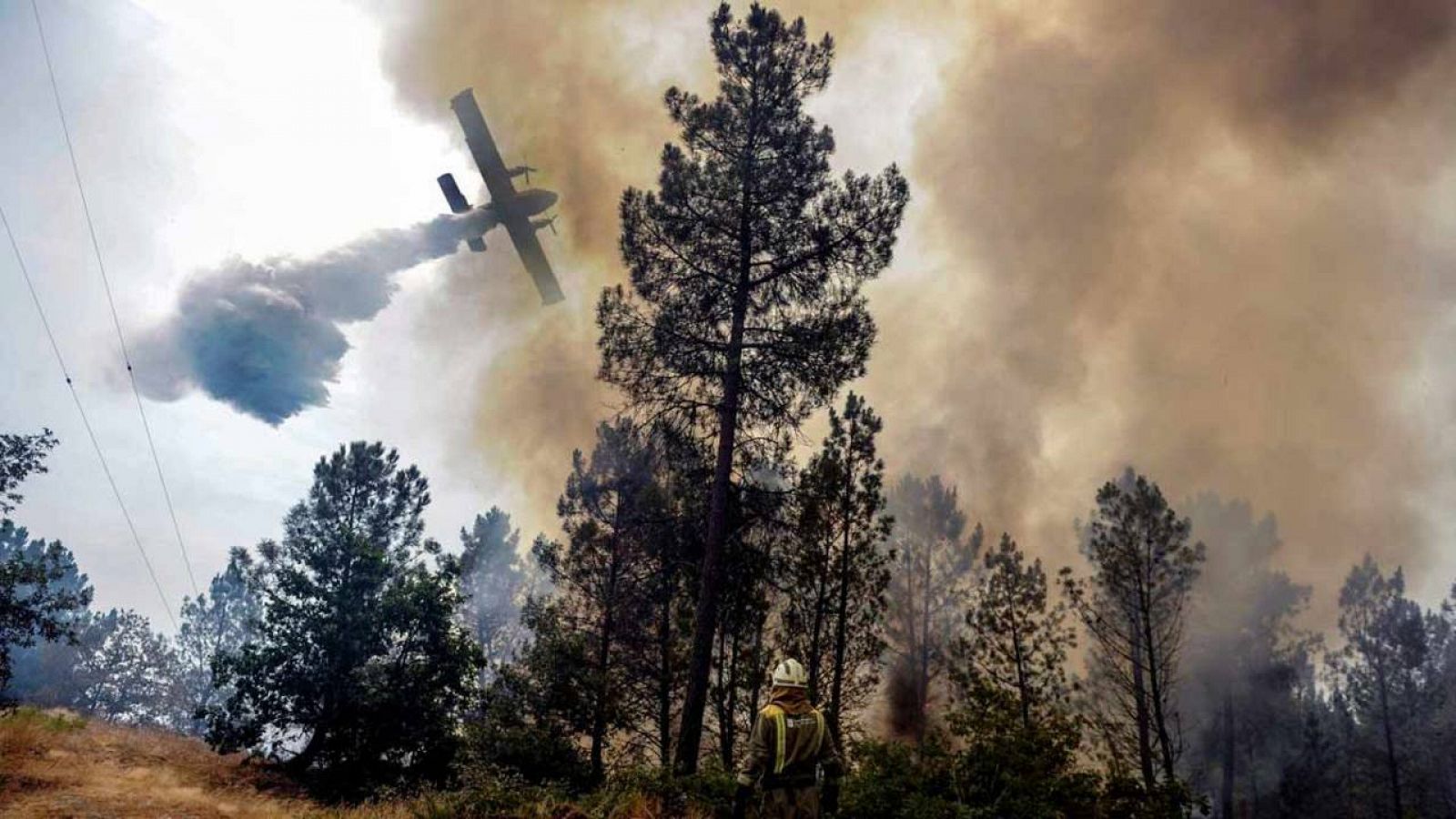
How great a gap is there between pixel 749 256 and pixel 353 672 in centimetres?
1741

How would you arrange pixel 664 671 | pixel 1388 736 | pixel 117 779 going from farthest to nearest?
pixel 1388 736
pixel 664 671
pixel 117 779

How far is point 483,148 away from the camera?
23.8 meters

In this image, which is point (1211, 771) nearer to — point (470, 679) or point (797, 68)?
point (470, 679)

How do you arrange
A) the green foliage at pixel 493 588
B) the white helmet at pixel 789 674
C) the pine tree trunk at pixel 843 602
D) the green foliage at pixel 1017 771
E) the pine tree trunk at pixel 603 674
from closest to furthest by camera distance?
1. the white helmet at pixel 789 674
2. the green foliage at pixel 1017 771
3. the pine tree trunk at pixel 603 674
4. the pine tree trunk at pixel 843 602
5. the green foliage at pixel 493 588

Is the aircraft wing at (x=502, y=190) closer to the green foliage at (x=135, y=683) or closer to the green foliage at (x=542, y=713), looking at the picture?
the green foliage at (x=542, y=713)

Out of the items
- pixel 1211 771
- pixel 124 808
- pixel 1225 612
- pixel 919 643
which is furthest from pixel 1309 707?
pixel 124 808

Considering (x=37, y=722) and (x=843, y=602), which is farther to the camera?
(x=843, y=602)

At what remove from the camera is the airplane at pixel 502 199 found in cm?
2311

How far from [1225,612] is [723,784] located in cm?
3200

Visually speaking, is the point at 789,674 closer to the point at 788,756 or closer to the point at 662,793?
the point at 788,756

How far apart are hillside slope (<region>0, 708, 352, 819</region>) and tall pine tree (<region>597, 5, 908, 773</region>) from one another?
883 cm

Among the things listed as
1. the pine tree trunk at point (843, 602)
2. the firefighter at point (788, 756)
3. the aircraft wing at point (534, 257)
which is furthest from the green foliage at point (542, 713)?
the aircraft wing at point (534, 257)

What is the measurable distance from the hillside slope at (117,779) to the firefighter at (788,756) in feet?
18.7

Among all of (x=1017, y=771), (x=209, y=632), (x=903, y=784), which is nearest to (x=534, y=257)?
(x=903, y=784)
